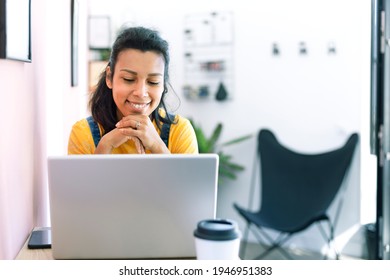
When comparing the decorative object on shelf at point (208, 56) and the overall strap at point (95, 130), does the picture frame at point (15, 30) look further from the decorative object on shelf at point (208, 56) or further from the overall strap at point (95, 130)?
the decorative object on shelf at point (208, 56)

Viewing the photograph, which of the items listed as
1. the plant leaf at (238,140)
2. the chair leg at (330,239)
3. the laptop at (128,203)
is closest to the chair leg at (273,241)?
the chair leg at (330,239)

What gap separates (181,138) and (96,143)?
23 centimetres

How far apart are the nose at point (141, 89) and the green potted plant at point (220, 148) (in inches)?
78.0

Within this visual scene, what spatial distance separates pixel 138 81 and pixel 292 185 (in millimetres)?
1975

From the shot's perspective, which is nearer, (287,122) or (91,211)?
(91,211)

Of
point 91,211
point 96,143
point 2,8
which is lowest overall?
point 91,211

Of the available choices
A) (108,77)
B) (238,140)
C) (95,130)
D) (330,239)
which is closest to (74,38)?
(108,77)

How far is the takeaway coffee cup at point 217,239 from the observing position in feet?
2.88

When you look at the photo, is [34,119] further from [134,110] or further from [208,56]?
[208,56]

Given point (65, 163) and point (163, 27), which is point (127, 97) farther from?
point (163, 27)

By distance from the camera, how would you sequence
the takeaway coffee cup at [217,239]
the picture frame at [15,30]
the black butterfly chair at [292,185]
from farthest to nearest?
the black butterfly chair at [292,185], the picture frame at [15,30], the takeaway coffee cup at [217,239]
